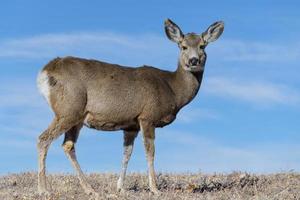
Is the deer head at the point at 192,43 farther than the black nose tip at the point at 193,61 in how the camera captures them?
Yes

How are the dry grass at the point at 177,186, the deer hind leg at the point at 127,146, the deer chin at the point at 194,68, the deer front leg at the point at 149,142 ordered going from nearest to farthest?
the dry grass at the point at 177,186
the deer front leg at the point at 149,142
the deer hind leg at the point at 127,146
the deer chin at the point at 194,68

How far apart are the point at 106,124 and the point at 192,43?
2.75 m

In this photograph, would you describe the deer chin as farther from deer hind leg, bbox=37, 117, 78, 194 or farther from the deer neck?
deer hind leg, bbox=37, 117, 78, 194

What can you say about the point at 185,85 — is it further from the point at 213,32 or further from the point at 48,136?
the point at 48,136

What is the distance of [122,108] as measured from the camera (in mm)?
14203

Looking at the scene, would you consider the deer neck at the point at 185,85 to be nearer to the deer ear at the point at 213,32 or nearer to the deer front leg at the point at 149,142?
the deer ear at the point at 213,32

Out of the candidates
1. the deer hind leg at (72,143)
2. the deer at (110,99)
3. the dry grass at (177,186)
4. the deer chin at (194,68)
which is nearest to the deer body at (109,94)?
the deer at (110,99)

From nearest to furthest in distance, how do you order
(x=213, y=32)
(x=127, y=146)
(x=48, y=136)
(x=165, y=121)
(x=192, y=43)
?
1. (x=48, y=136)
2. (x=165, y=121)
3. (x=127, y=146)
4. (x=192, y=43)
5. (x=213, y=32)

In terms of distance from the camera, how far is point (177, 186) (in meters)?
15.7

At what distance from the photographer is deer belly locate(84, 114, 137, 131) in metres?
14.0

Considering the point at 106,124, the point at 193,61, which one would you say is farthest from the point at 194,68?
the point at 106,124

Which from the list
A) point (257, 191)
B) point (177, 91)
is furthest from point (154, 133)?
point (257, 191)

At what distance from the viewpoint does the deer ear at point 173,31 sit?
1559 cm

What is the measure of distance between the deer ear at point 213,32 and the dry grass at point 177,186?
3333mm
